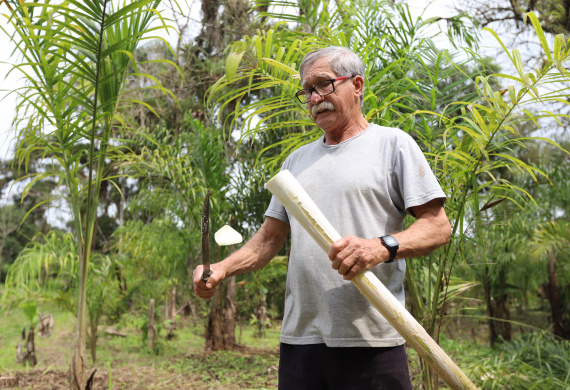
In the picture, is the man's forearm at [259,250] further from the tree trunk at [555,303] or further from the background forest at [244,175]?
the tree trunk at [555,303]

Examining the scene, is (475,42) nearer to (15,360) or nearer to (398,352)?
(398,352)

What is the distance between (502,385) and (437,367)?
3259mm

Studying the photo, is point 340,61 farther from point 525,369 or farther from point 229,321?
point 229,321

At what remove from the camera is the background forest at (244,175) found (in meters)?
2.56

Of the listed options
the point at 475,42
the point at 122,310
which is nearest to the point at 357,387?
the point at 475,42

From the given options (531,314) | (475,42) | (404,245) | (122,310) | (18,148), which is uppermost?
(475,42)

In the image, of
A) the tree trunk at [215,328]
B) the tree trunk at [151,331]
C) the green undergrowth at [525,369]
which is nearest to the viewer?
the green undergrowth at [525,369]

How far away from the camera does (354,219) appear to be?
58.1 inches

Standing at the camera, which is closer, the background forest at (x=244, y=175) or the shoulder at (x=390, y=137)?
the shoulder at (x=390, y=137)

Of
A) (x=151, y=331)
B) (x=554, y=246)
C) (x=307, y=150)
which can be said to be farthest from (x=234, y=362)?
(x=307, y=150)

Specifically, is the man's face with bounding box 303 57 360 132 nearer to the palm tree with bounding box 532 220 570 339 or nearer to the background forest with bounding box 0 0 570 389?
the background forest with bounding box 0 0 570 389

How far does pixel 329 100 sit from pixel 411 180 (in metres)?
0.38

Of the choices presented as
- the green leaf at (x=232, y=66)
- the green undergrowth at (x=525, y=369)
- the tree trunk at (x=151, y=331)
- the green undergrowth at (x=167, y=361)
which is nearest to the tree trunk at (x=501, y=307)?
the green undergrowth at (x=525, y=369)

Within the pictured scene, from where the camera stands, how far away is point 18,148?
3010 mm
